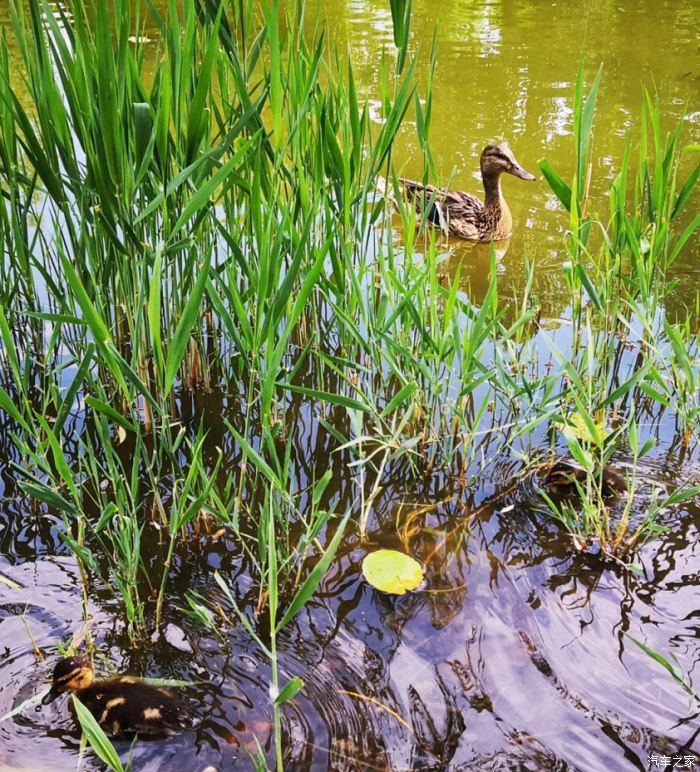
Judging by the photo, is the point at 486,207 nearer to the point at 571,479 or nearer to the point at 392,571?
the point at 571,479

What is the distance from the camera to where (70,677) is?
1931mm

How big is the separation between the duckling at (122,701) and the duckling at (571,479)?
53.9 inches

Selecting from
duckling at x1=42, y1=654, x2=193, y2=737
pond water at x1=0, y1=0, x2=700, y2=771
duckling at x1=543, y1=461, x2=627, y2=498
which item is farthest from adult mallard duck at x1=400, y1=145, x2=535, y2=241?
duckling at x1=42, y1=654, x2=193, y2=737

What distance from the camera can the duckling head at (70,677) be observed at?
76.1 inches

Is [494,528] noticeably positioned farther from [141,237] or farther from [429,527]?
[141,237]

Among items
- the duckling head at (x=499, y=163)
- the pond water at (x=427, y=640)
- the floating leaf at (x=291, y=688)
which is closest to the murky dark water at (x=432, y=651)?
the pond water at (x=427, y=640)

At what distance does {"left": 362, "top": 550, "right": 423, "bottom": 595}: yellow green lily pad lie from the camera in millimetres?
2279

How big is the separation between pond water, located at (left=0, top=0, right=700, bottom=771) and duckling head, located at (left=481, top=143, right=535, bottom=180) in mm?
2735

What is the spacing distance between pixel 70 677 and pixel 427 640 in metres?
0.90

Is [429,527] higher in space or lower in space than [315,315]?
lower

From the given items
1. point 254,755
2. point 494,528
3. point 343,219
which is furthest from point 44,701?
point 343,219

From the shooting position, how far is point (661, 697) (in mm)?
1946

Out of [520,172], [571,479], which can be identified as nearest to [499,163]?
[520,172]

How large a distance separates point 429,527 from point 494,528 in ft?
0.67
